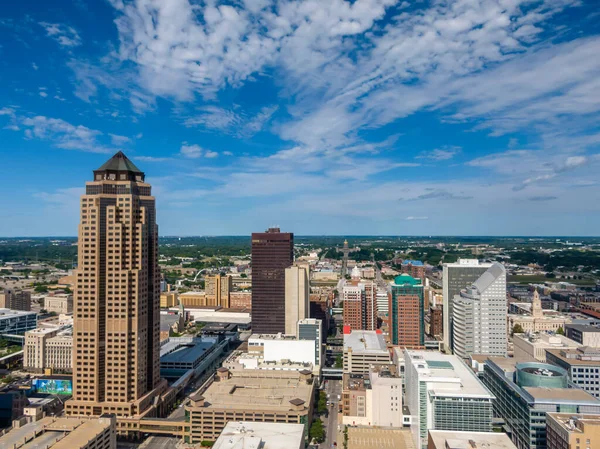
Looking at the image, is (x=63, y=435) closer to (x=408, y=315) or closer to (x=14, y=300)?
(x=408, y=315)

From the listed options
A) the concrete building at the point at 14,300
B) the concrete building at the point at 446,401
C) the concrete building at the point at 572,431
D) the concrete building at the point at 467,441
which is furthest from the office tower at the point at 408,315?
the concrete building at the point at 14,300

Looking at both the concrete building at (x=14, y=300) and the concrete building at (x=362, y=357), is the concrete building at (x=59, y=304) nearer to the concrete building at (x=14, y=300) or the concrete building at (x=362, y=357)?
the concrete building at (x=14, y=300)

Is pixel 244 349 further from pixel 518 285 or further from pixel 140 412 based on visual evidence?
pixel 518 285

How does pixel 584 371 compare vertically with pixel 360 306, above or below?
below

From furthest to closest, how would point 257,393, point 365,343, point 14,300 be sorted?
point 14,300
point 365,343
point 257,393

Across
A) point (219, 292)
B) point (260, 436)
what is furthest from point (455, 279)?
point (219, 292)

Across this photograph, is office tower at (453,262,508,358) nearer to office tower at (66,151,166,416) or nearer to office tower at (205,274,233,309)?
office tower at (66,151,166,416)

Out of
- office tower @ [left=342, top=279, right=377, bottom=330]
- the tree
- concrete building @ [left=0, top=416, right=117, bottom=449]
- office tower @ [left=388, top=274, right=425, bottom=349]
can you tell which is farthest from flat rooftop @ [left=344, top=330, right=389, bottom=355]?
concrete building @ [left=0, top=416, right=117, bottom=449]
